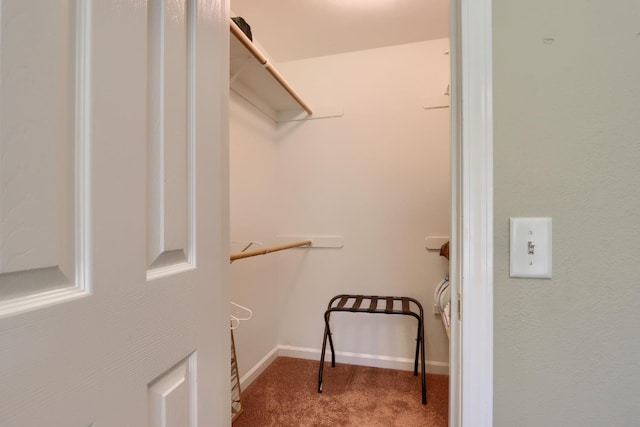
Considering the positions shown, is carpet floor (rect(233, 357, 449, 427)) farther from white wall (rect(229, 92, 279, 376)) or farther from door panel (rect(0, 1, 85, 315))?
door panel (rect(0, 1, 85, 315))

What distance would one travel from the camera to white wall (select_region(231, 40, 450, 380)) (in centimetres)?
208

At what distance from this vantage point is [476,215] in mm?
623

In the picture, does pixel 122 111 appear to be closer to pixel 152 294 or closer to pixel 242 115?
pixel 152 294

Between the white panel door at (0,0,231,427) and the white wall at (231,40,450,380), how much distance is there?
4.22 ft

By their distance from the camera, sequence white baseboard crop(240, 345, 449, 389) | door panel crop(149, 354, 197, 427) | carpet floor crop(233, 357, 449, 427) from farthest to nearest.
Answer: white baseboard crop(240, 345, 449, 389) → carpet floor crop(233, 357, 449, 427) → door panel crop(149, 354, 197, 427)

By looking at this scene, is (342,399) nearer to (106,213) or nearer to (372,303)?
(372,303)

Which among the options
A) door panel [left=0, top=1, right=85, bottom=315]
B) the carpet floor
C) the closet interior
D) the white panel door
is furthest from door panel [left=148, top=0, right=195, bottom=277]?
the carpet floor

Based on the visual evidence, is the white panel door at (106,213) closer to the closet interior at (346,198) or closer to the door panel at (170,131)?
the door panel at (170,131)

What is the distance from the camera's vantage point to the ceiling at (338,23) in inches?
67.0

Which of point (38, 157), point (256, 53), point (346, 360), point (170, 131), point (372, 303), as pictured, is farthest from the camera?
point (346, 360)
